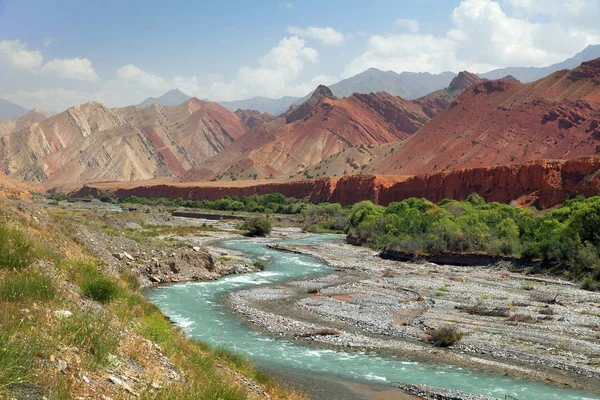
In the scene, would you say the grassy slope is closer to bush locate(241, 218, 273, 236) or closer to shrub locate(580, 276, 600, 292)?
shrub locate(580, 276, 600, 292)

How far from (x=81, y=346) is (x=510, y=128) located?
127505 millimetres

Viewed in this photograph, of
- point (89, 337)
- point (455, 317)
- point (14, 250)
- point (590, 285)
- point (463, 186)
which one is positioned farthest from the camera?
point (463, 186)

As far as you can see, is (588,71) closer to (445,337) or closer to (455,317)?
(455,317)

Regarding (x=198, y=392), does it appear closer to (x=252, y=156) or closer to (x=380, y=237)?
(x=380, y=237)

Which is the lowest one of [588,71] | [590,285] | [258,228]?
[258,228]

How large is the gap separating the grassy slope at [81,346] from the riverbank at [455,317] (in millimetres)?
9507

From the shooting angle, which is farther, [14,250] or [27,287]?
[14,250]

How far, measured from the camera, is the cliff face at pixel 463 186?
77812 millimetres

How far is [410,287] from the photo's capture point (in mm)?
36875

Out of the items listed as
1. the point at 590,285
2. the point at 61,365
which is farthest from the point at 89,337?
the point at 590,285

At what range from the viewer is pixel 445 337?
21797 millimetres

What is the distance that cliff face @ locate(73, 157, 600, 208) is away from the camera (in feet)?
255

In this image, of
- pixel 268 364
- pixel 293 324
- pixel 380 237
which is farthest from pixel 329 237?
pixel 268 364

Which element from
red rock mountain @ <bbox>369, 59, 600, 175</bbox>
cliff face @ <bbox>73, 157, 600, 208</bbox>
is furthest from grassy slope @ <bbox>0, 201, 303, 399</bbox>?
red rock mountain @ <bbox>369, 59, 600, 175</bbox>
